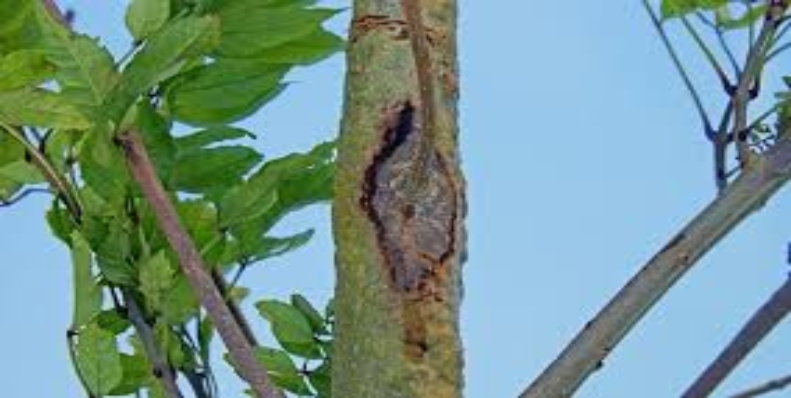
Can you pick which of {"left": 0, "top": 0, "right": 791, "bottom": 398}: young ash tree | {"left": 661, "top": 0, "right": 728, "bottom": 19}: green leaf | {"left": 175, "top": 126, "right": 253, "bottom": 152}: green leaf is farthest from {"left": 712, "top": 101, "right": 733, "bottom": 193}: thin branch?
{"left": 175, "top": 126, "right": 253, "bottom": 152}: green leaf

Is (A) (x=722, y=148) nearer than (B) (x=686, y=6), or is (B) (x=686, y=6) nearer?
(A) (x=722, y=148)

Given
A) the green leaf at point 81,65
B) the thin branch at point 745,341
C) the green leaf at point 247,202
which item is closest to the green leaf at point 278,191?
the green leaf at point 247,202

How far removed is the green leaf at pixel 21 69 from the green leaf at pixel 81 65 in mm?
17

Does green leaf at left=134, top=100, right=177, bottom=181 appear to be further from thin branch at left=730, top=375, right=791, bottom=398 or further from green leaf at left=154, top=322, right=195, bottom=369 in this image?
thin branch at left=730, top=375, right=791, bottom=398

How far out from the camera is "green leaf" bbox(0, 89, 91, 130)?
472mm

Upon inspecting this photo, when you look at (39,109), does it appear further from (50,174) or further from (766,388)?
(766,388)

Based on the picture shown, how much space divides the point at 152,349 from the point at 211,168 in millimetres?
103

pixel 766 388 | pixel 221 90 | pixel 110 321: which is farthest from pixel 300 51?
pixel 766 388

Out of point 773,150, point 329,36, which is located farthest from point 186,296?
point 773,150

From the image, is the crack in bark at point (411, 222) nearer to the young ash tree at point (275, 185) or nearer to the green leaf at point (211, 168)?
the young ash tree at point (275, 185)

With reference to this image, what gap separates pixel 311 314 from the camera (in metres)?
0.68

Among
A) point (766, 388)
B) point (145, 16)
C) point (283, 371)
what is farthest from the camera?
point (283, 371)

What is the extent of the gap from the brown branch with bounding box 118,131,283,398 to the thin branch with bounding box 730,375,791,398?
15 cm

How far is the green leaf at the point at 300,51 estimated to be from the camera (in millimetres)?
588
